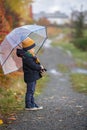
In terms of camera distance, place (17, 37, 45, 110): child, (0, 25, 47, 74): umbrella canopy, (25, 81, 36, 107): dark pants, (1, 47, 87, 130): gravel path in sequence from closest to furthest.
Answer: (1, 47, 87, 130): gravel path < (0, 25, 47, 74): umbrella canopy < (17, 37, 45, 110): child < (25, 81, 36, 107): dark pants

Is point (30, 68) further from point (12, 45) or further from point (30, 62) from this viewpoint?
point (12, 45)

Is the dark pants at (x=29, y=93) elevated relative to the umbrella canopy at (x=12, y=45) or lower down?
lower down

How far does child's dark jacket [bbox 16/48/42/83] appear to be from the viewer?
1012cm

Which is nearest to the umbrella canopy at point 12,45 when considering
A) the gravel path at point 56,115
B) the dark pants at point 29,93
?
the dark pants at point 29,93

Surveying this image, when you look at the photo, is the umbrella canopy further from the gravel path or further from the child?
the gravel path

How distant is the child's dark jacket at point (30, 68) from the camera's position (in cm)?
1012

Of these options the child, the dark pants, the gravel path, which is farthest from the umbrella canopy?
the gravel path

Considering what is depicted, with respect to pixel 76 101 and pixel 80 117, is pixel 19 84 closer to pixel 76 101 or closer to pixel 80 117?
pixel 76 101

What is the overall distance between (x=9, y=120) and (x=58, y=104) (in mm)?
2532

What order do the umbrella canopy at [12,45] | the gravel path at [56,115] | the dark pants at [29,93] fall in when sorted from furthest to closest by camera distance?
the dark pants at [29,93] → the umbrella canopy at [12,45] → the gravel path at [56,115]

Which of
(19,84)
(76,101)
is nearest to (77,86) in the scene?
(19,84)

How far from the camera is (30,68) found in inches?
400

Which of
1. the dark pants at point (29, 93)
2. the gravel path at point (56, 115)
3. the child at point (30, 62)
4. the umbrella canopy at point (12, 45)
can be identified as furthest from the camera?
the dark pants at point (29, 93)

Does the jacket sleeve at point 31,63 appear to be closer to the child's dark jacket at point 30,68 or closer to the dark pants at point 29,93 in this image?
the child's dark jacket at point 30,68
